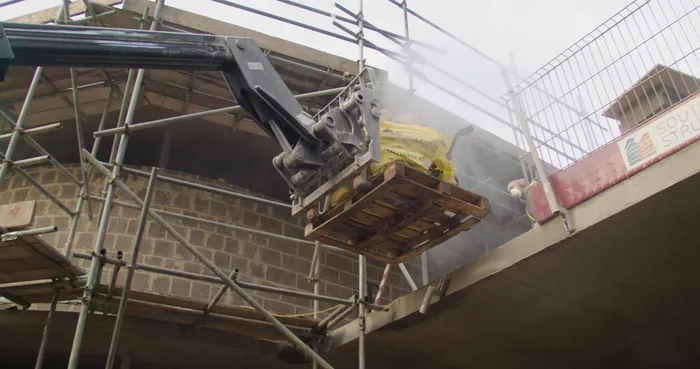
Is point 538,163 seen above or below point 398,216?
above

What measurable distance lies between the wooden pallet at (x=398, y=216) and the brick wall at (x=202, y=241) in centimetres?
252

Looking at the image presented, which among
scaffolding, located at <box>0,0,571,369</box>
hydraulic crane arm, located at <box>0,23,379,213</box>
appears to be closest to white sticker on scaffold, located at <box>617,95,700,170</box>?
scaffolding, located at <box>0,0,571,369</box>

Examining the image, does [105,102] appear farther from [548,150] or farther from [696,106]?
[696,106]

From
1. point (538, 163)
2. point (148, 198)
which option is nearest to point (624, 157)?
point (538, 163)

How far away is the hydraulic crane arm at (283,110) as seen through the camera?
4578 mm

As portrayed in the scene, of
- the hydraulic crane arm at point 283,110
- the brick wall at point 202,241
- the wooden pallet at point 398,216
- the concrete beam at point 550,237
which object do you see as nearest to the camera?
the hydraulic crane arm at point 283,110

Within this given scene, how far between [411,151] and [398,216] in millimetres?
602

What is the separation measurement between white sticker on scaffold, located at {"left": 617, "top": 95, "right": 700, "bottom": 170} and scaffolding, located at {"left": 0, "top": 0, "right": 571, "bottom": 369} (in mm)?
1189

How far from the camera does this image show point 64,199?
26.7 ft

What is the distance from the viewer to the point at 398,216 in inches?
227

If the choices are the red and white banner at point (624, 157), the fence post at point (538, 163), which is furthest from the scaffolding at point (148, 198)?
the red and white banner at point (624, 157)

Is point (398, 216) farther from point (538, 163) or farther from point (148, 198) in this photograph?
point (148, 198)

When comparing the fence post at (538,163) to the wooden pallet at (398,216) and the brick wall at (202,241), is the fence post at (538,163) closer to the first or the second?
the wooden pallet at (398,216)

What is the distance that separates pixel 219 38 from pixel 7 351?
4.58 m
